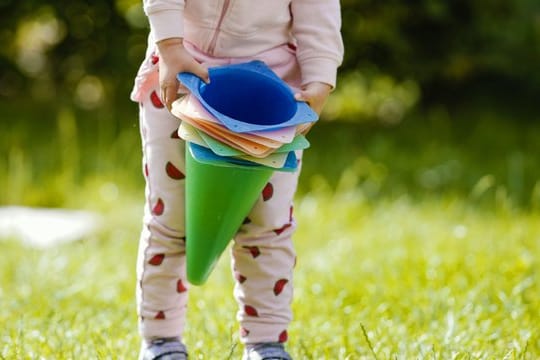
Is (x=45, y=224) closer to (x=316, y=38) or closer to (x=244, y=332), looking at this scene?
(x=244, y=332)

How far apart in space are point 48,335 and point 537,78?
12.6 ft

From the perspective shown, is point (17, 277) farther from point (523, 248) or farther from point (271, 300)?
point (523, 248)

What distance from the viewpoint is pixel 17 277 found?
2.98 meters

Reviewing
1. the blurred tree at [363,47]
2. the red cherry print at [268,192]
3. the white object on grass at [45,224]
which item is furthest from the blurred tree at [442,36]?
the red cherry print at [268,192]

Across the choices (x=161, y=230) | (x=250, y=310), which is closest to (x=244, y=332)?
(x=250, y=310)

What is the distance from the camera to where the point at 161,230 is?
2.13 metres

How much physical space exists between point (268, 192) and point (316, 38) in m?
0.35

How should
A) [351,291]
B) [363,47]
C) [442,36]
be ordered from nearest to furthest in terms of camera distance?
[351,291]
[442,36]
[363,47]

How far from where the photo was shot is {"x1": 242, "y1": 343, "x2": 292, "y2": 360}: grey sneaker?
2174 mm

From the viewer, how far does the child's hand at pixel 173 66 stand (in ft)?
6.34

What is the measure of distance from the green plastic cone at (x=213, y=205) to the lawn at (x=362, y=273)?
0.76ft

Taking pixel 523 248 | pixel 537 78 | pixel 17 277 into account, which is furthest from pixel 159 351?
pixel 537 78

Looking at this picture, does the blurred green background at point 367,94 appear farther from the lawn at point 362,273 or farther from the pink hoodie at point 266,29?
the pink hoodie at point 266,29

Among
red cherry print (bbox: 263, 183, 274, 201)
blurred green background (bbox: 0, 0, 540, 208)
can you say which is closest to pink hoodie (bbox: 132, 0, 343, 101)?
red cherry print (bbox: 263, 183, 274, 201)
